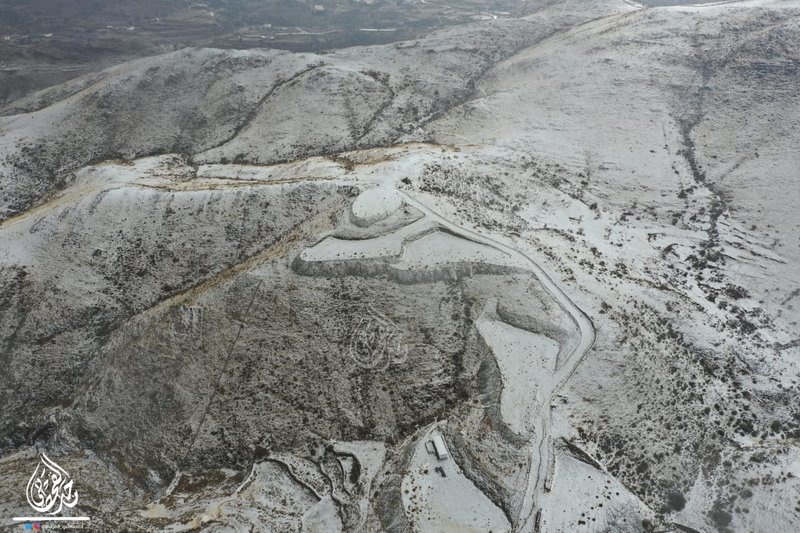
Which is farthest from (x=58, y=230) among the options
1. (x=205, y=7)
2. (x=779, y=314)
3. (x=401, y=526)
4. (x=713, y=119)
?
(x=205, y=7)

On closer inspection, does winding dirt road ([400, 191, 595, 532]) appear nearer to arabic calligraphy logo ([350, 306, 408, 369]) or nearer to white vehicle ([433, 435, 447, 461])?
white vehicle ([433, 435, 447, 461])

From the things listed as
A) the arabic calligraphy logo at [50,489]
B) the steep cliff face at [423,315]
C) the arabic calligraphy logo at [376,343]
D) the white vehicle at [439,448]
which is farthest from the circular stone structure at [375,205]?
the arabic calligraphy logo at [50,489]

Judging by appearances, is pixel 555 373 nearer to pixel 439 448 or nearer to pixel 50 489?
pixel 439 448

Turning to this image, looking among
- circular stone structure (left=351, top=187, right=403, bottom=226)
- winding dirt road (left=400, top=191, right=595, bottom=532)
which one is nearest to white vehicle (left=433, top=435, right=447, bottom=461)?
winding dirt road (left=400, top=191, right=595, bottom=532)

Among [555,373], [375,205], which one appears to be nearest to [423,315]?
[555,373]

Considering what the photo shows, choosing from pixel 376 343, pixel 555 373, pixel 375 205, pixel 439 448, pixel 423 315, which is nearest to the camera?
pixel 439 448

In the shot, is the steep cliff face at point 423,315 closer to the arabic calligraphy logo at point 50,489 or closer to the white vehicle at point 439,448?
the white vehicle at point 439,448
